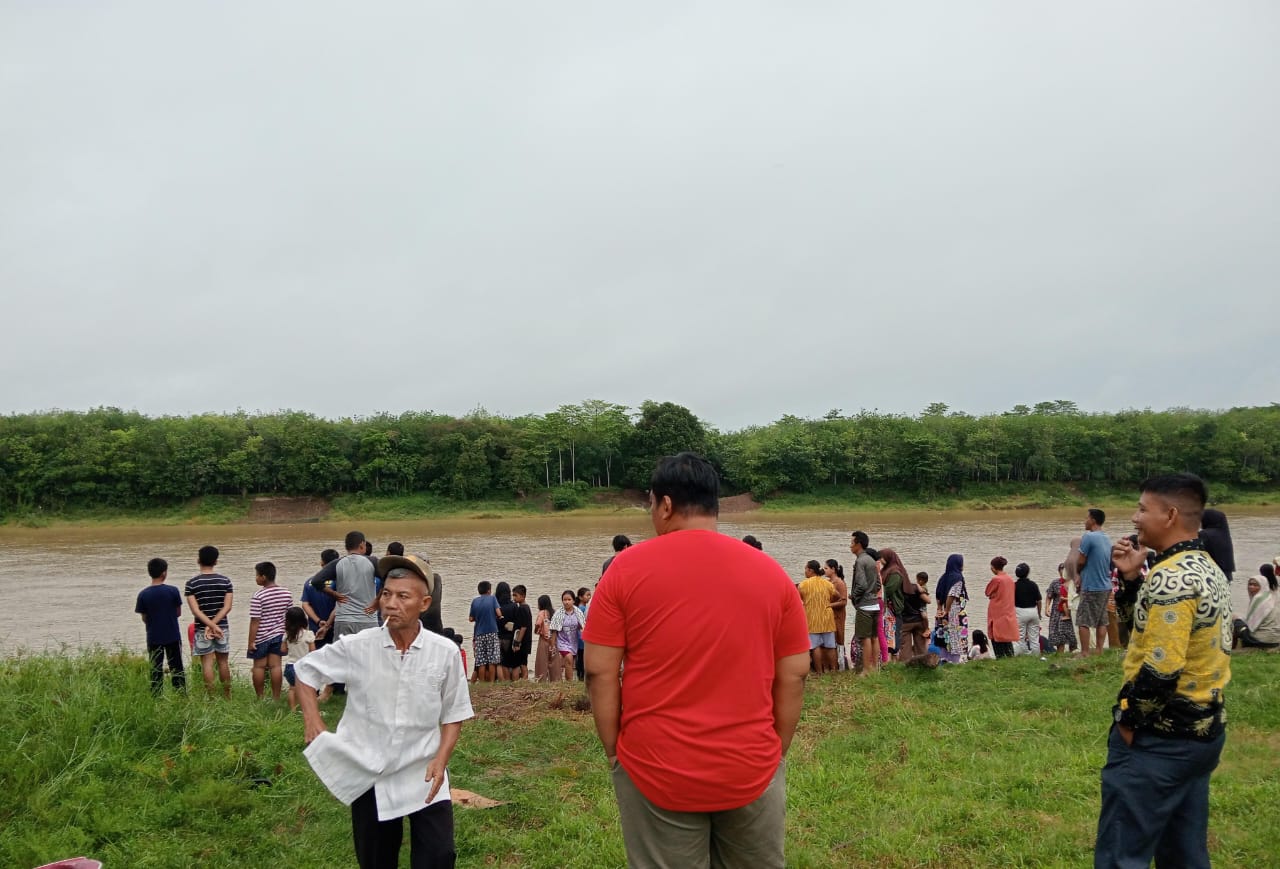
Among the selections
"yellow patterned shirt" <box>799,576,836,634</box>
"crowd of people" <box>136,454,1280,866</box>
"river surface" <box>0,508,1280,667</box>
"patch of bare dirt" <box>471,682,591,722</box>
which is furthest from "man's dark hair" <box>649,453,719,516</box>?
"river surface" <box>0,508,1280,667</box>

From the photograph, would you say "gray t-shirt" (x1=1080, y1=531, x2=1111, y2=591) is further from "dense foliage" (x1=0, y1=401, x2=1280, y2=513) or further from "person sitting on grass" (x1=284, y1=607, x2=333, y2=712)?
"dense foliage" (x1=0, y1=401, x2=1280, y2=513)

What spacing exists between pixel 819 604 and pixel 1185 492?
644cm

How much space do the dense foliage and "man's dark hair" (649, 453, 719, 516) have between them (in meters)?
50.2

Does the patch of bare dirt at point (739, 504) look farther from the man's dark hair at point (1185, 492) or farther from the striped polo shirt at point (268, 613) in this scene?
the man's dark hair at point (1185, 492)

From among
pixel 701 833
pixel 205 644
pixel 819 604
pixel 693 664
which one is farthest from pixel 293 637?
pixel 693 664

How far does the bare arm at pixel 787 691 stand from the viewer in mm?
2510

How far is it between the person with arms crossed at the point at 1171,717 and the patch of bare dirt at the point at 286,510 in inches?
2057

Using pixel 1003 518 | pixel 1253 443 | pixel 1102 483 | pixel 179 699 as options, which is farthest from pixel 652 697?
pixel 1253 443

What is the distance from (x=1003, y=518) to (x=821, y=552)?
842 inches

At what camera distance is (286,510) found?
5194 cm

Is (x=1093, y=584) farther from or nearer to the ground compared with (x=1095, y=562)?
nearer to the ground

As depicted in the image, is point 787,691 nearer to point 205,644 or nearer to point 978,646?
point 205,644

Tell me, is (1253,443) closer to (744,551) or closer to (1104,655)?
(1104,655)

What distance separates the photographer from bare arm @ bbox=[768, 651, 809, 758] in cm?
251
